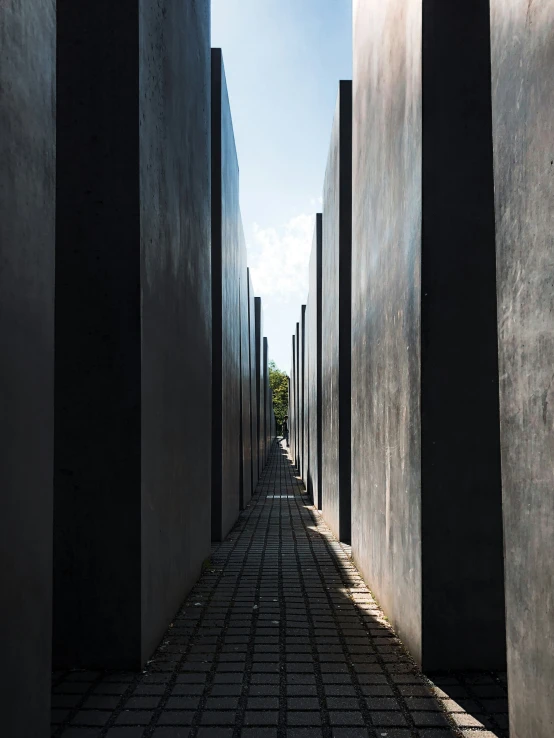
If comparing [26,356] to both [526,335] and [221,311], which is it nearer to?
[526,335]

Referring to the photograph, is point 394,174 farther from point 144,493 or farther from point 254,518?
point 254,518

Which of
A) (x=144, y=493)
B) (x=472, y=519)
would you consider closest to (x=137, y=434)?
(x=144, y=493)

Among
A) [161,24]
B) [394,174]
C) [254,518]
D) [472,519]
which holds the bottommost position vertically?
[254,518]

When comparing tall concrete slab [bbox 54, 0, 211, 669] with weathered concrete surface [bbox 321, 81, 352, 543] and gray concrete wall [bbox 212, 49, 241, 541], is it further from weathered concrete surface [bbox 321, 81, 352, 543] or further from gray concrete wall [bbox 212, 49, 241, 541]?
weathered concrete surface [bbox 321, 81, 352, 543]

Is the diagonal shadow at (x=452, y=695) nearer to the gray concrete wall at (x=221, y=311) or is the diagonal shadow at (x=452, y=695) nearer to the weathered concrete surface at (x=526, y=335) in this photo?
the weathered concrete surface at (x=526, y=335)

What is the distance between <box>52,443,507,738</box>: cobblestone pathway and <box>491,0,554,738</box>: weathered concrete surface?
93 cm

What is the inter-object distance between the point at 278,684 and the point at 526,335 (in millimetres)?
2666

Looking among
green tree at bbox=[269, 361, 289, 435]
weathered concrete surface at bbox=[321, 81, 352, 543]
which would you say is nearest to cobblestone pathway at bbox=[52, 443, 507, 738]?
weathered concrete surface at bbox=[321, 81, 352, 543]

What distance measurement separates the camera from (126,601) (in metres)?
4.13

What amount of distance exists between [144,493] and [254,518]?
7.81m

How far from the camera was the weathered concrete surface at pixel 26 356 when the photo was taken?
2453 mm

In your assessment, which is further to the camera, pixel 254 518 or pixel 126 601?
pixel 254 518

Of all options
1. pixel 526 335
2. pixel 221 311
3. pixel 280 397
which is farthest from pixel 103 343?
pixel 280 397

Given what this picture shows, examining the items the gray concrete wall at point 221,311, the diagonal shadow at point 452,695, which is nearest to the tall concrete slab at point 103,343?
the diagonal shadow at point 452,695
